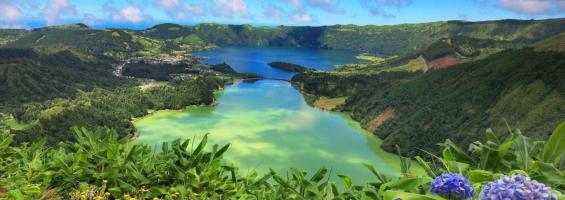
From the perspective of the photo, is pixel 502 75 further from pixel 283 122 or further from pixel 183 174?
pixel 183 174

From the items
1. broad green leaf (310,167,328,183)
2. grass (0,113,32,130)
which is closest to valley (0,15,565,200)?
broad green leaf (310,167,328,183)

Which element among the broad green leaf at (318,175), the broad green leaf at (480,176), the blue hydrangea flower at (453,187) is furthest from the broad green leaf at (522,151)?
the broad green leaf at (318,175)

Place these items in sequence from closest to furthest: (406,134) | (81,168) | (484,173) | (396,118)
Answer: (484,173) < (81,168) < (406,134) < (396,118)

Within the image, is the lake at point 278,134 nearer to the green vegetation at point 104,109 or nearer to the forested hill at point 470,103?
the green vegetation at point 104,109

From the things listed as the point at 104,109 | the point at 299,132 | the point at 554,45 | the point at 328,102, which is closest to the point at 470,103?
the point at 554,45

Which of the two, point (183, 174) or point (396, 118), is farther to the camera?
point (396, 118)

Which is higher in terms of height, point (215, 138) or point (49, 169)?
point (49, 169)

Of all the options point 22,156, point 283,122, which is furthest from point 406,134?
point 22,156

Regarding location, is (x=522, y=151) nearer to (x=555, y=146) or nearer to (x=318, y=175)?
(x=555, y=146)
